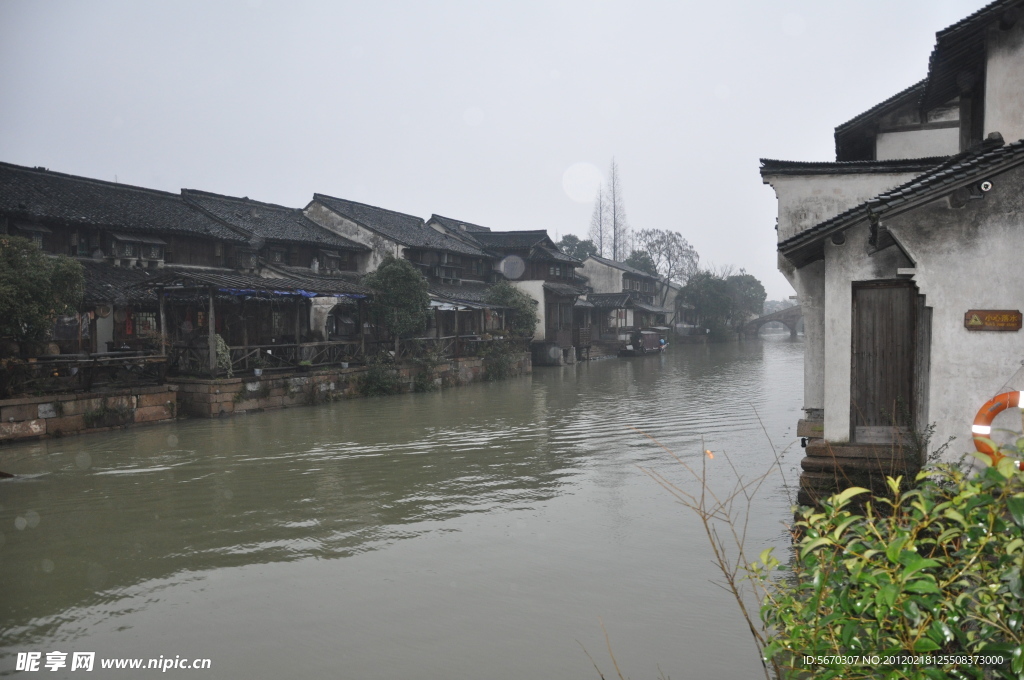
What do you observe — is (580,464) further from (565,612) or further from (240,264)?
(240,264)

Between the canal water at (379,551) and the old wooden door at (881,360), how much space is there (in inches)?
71.4

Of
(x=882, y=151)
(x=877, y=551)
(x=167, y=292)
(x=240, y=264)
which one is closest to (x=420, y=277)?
(x=240, y=264)

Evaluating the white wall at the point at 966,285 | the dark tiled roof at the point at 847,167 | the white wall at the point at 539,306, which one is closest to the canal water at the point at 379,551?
the white wall at the point at 966,285

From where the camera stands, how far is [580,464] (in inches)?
515

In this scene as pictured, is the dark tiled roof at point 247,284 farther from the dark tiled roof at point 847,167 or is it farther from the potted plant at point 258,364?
the dark tiled roof at point 847,167

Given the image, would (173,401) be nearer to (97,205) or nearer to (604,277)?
(97,205)

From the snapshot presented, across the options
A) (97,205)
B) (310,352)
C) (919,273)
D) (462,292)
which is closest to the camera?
(919,273)

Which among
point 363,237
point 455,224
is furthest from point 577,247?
point 363,237

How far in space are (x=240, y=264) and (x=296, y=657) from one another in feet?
75.5

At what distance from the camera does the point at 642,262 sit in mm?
64250

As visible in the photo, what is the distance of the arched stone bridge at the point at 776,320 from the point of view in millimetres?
65688

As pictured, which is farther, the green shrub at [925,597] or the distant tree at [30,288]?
the distant tree at [30,288]

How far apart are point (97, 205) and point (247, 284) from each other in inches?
288

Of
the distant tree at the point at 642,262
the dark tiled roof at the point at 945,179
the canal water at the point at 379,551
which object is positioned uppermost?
Answer: the distant tree at the point at 642,262
